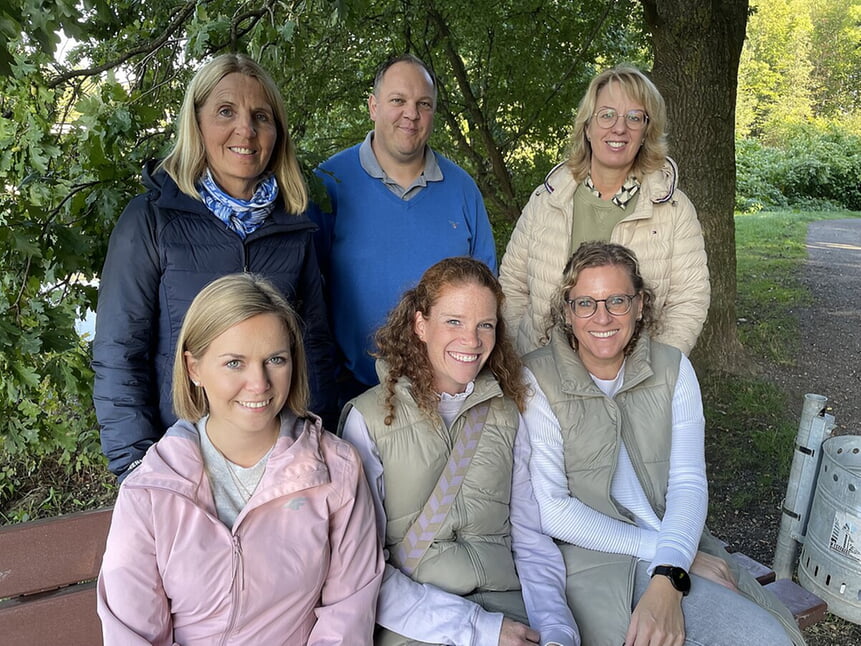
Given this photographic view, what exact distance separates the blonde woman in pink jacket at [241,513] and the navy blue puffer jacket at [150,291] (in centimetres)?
27

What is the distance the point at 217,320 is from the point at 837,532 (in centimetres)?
335

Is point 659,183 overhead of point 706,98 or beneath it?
beneath

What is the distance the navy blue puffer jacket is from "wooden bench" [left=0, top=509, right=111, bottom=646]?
0.24m

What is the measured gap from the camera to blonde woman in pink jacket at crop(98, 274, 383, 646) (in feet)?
6.51

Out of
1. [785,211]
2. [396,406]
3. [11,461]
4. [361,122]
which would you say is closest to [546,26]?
[361,122]

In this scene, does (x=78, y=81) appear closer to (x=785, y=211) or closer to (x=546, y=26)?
(x=546, y=26)

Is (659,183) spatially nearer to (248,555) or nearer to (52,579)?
(248,555)

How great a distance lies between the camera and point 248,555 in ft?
6.75

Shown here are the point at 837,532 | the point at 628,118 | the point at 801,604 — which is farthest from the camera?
the point at 837,532

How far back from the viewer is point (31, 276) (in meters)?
2.74

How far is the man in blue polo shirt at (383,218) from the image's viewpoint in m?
3.17

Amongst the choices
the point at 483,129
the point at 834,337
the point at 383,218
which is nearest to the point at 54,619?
the point at 383,218

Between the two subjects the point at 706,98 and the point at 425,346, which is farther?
the point at 706,98

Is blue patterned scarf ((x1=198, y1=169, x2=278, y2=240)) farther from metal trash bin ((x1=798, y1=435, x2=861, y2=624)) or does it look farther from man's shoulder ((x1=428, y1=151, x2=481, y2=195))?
metal trash bin ((x1=798, y1=435, x2=861, y2=624))
